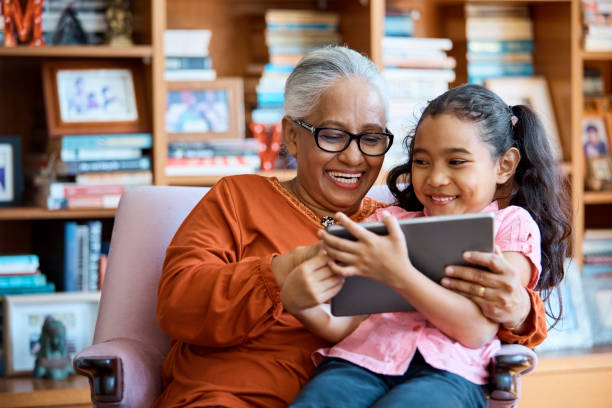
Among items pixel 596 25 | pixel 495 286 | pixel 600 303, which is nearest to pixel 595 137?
pixel 596 25

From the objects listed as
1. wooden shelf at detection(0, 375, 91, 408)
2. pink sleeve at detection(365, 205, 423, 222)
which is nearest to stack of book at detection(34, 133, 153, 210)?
wooden shelf at detection(0, 375, 91, 408)

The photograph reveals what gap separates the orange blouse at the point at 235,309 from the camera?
1599 millimetres

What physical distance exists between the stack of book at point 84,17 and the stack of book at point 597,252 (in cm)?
193

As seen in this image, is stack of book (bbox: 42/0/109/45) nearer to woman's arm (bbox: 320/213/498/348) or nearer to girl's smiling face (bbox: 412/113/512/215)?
girl's smiling face (bbox: 412/113/512/215)

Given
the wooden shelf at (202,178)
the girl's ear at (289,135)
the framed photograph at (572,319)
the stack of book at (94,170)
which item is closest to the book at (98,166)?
the stack of book at (94,170)

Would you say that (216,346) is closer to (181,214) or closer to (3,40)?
(181,214)

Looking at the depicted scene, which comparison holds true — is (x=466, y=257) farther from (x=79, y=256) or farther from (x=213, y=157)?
(x=79, y=256)

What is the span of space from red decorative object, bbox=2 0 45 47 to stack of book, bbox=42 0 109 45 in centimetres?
6

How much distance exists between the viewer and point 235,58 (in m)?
3.24

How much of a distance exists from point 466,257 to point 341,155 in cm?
49

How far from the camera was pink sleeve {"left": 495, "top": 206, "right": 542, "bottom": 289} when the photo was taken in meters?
1.56

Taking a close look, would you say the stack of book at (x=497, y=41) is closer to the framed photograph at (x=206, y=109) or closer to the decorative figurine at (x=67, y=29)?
the framed photograph at (x=206, y=109)

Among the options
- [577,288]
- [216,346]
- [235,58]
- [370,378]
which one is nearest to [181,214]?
[216,346]

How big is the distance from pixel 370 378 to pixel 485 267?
288 millimetres
